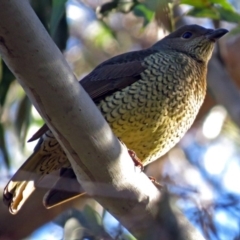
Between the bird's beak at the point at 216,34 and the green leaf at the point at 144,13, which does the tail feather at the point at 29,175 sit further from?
the bird's beak at the point at 216,34

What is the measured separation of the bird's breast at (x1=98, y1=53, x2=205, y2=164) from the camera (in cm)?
418

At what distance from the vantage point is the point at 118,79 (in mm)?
4410

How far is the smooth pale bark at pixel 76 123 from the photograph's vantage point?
9.12 ft

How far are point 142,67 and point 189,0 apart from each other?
0.65 meters

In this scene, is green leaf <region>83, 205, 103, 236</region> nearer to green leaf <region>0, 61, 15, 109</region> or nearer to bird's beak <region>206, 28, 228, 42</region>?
green leaf <region>0, 61, 15, 109</region>

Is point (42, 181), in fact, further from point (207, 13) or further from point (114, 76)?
point (207, 13)

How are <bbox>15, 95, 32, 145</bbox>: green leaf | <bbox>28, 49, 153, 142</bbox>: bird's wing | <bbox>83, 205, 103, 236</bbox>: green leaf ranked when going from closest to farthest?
<bbox>83, 205, 103, 236</bbox>: green leaf
<bbox>28, 49, 153, 142</bbox>: bird's wing
<bbox>15, 95, 32, 145</bbox>: green leaf

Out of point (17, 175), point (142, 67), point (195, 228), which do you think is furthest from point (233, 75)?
point (195, 228)

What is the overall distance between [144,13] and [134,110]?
0.74 metres

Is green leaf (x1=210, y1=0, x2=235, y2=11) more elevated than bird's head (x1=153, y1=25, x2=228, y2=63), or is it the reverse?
green leaf (x1=210, y1=0, x2=235, y2=11)

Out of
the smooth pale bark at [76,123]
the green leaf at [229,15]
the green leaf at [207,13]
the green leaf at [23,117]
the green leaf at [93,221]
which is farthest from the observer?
the green leaf at [23,117]

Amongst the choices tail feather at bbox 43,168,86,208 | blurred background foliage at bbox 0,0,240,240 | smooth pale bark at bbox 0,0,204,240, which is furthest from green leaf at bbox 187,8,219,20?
smooth pale bark at bbox 0,0,204,240

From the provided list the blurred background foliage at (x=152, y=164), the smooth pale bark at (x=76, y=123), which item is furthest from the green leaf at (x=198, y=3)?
the smooth pale bark at (x=76, y=123)

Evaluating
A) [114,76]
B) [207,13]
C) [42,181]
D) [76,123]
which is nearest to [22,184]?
[42,181]
